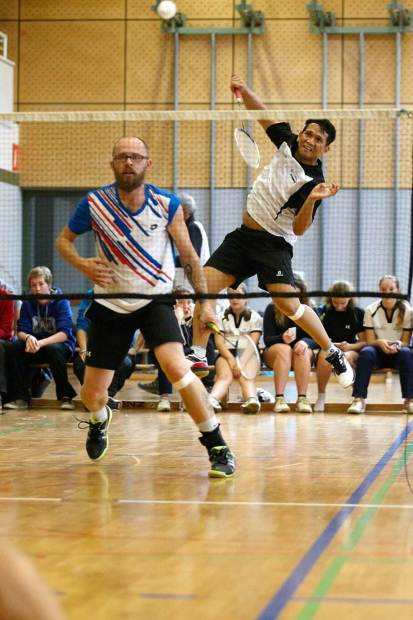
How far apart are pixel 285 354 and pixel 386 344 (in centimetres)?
126

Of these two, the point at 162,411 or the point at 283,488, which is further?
the point at 162,411

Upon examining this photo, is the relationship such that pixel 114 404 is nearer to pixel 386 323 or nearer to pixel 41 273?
pixel 41 273

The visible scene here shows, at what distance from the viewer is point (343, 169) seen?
2086 centimetres

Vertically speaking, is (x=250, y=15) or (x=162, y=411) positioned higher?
(x=250, y=15)

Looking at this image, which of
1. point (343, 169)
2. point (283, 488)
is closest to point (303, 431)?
point (283, 488)

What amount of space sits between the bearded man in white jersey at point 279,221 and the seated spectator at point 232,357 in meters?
3.72

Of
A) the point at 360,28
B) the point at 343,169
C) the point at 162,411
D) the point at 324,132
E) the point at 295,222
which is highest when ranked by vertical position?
the point at 360,28

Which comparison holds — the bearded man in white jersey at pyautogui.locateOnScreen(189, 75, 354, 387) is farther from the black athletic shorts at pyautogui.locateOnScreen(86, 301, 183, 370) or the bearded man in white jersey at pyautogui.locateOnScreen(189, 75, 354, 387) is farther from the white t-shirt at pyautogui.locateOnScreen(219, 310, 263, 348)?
the white t-shirt at pyautogui.locateOnScreen(219, 310, 263, 348)

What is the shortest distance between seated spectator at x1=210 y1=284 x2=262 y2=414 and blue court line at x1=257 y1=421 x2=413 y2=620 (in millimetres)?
5423

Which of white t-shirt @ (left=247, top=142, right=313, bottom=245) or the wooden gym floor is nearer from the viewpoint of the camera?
the wooden gym floor

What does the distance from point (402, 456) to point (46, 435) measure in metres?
3.44

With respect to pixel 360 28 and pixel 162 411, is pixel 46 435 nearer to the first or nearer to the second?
pixel 162 411

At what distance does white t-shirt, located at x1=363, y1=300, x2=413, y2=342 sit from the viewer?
1362 cm

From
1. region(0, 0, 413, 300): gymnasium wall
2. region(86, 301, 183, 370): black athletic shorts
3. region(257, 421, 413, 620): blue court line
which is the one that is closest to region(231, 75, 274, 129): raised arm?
region(86, 301, 183, 370): black athletic shorts
